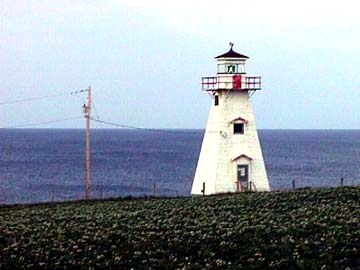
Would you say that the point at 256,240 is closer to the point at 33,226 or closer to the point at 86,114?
the point at 33,226

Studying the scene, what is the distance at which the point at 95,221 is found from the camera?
28.9 meters

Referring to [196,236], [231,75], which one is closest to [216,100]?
[231,75]

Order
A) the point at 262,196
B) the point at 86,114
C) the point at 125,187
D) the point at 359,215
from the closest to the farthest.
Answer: the point at 359,215, the point at 262,196, the point at 86,114, the point at 125,187

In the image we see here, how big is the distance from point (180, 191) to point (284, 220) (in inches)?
1664

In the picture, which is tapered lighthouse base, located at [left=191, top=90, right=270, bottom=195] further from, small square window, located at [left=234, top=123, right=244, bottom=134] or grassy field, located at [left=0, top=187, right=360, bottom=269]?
grassy field, located at [left=0, top=187, right=360, bottom=269]

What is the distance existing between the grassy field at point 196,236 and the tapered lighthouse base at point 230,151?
377 inches

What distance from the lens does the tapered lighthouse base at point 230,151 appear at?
142ft

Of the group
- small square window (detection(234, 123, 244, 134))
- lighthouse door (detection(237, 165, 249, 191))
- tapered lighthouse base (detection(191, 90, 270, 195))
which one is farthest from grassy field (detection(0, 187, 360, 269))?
small square window (detection(234, 123, 244, 134))

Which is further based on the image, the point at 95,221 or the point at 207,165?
the point at 207,165

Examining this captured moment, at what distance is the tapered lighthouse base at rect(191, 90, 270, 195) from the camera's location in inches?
1704

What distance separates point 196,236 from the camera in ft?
80.1

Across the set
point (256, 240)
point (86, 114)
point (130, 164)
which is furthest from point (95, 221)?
point (130, 164)

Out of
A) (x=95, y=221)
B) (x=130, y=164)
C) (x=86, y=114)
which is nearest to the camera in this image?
(x=95, y=221)

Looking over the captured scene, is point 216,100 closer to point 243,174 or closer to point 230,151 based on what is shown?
point 230,151
